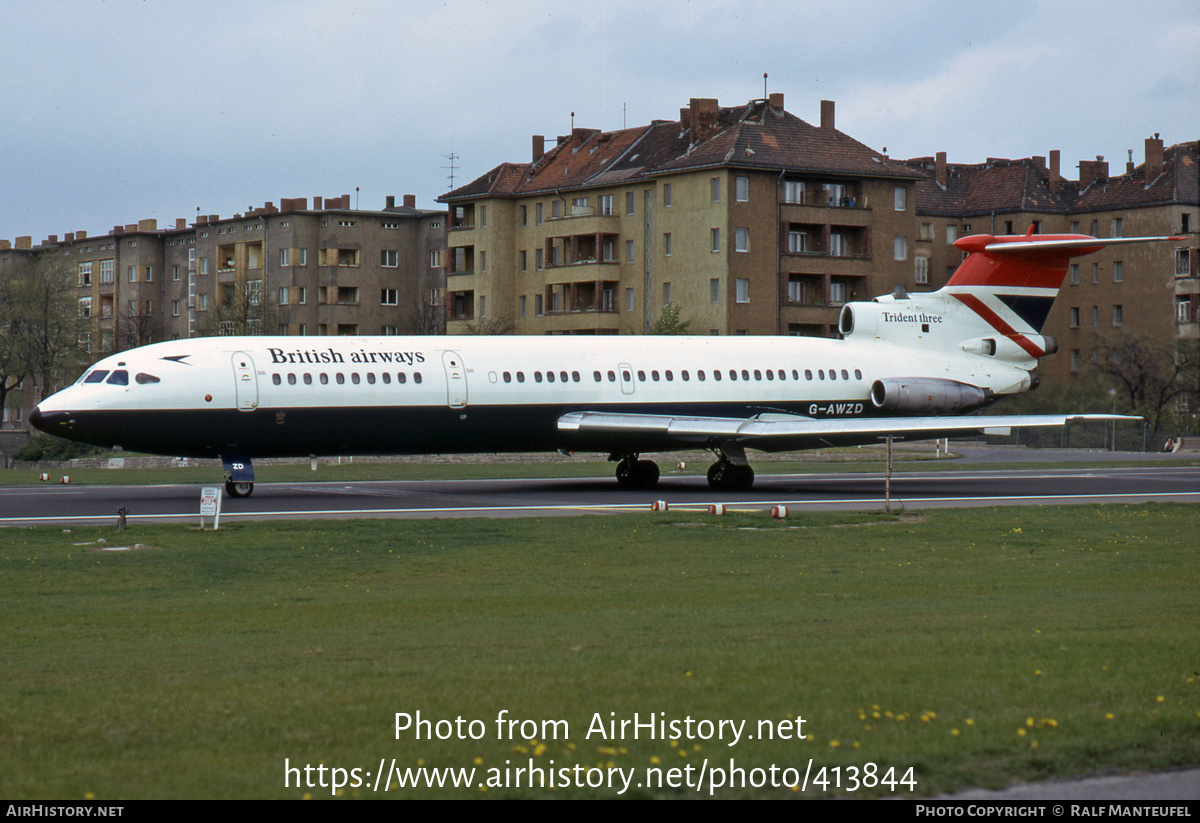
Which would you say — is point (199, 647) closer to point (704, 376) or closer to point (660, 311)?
point (704, 376)

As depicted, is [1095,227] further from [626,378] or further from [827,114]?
[626,378]

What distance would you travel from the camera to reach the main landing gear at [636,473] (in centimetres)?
3694

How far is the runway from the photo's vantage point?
28.5 meters

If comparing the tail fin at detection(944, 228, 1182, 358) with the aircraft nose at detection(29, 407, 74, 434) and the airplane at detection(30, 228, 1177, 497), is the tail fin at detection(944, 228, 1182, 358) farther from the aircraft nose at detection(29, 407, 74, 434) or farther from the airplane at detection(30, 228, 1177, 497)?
the aircraft nose at detection(29, 407, 74, 434)

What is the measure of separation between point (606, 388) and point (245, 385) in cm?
926

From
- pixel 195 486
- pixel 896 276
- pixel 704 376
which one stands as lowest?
pixel 195 486

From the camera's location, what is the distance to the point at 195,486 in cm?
3762

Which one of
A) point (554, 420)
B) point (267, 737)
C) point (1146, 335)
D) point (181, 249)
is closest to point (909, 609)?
point (267, 737)

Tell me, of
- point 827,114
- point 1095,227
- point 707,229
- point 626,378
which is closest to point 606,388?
point 626,378

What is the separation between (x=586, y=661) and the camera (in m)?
11.4

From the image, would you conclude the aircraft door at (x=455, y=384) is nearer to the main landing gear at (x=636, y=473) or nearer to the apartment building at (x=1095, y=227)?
the main landing gear at (x=636, y=473)

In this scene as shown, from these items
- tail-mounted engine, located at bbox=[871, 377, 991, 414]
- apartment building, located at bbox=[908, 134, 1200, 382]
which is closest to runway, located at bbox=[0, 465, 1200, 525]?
tail-mounted engine, located at bbox=[871, 377, 991, 414]

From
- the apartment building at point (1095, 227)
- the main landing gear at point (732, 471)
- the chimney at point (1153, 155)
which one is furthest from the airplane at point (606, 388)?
the chimney at point (1153, 155)

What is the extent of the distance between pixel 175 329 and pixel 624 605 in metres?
130
